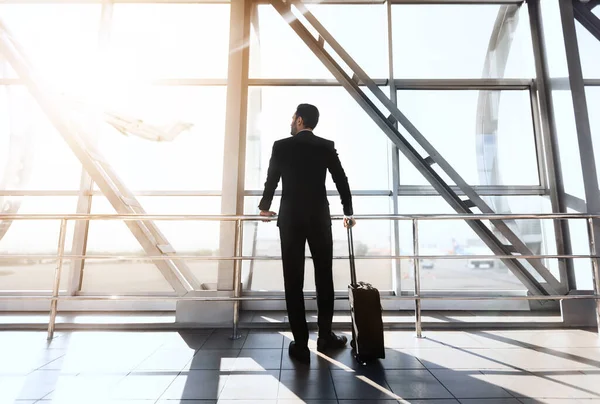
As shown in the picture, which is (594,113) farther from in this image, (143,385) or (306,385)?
(143,385)

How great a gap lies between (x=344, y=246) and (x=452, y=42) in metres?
2.67

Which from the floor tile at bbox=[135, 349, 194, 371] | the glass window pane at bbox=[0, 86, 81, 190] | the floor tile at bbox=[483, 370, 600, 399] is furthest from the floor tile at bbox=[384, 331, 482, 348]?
the glass window pane at bbox=[0, 86, 81, 190]

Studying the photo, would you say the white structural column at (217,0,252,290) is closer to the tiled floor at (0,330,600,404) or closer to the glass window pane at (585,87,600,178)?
the tiled floor at (0,330,600,404)

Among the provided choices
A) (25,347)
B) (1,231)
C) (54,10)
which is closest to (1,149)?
(1,231)

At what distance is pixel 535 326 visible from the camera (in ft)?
7.43

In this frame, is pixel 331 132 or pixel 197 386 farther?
pixel 331 132

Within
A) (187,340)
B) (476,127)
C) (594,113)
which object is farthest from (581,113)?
(187,340)

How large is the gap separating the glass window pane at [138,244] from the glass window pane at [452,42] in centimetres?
269

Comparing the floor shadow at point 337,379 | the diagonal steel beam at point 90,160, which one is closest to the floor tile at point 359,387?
the floor shadow at point 337,379

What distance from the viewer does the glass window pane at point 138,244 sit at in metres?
3.14

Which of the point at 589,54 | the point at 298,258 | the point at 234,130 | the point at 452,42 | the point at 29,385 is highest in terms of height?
the point at 452,42

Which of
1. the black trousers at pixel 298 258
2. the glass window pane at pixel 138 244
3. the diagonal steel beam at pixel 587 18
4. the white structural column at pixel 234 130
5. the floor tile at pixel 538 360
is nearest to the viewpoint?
the floor tile at pixel 538 360

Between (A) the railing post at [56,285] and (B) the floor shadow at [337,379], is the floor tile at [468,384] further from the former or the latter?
(A) the railing post at [56,285]

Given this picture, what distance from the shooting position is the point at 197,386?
1.34 m
